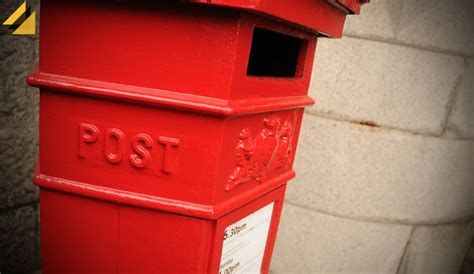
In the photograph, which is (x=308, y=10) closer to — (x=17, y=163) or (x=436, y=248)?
(x=17, y=163)

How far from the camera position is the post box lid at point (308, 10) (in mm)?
832

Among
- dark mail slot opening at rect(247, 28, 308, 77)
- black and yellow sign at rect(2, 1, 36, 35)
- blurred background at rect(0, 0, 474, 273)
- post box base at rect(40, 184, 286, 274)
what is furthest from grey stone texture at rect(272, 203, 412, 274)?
black and yellow sign at rect(2, 1, 36, 35)

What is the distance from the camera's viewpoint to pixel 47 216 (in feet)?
3.82

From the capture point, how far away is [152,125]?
979 millimetres

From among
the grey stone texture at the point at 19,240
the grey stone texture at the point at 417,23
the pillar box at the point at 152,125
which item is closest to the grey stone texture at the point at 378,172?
the grey stone texture at the point at 417,23

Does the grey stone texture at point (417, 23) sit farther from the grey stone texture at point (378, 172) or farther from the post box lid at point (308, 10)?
the post box lid at point (308, 10)

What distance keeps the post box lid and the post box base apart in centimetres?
60

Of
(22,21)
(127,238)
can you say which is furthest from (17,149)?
(127,238)

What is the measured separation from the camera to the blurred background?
2.31m

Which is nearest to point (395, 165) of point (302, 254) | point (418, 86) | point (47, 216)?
point (418, 86)

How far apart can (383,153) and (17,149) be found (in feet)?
7.34

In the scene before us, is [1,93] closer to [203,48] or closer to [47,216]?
[47,216]

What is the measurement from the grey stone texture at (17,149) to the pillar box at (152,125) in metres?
0.87

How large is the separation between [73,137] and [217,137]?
43 cm
